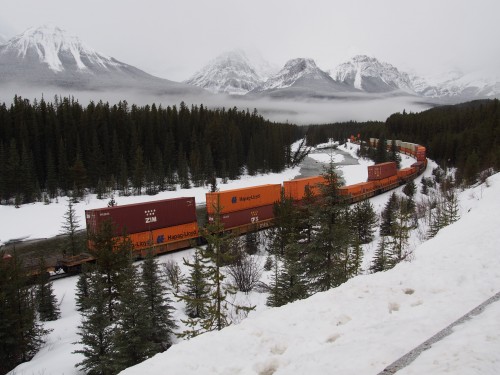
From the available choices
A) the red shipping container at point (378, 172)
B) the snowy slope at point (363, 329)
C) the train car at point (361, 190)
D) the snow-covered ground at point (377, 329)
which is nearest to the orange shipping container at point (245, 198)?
the train car at point (361, 190)

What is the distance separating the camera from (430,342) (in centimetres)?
598

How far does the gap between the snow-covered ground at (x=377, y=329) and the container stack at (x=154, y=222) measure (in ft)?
72.3

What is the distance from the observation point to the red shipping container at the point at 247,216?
35.9m

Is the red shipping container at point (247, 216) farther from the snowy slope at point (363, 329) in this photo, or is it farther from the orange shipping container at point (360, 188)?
the snowy slope at point (363, 329)

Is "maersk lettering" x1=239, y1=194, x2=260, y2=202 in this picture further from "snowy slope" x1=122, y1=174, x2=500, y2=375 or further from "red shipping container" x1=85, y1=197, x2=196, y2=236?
"snowy slope" x1=122, y1=174, x2=500, y2=375

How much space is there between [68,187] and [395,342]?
67.7m

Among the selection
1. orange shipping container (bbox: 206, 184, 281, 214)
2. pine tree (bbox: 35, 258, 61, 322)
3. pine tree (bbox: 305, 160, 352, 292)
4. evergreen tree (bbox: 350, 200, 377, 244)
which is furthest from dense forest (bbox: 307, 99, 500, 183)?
pine tree (bbox: 35, 258, 61, 322)

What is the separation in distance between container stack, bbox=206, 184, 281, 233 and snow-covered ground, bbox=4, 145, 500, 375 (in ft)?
82.0

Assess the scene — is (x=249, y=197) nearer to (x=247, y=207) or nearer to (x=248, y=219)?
(x=247, y=207)

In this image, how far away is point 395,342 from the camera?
6.13m

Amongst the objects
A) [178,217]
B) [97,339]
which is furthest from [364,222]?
[97,339]

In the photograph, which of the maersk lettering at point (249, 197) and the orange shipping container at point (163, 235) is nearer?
the orange shipping container at point (163, 235)

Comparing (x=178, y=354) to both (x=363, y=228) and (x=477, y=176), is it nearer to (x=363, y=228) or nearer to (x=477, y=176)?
(x=363, y=228)

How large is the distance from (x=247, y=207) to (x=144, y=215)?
11.5m
